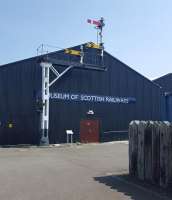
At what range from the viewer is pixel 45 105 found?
30.0 metres

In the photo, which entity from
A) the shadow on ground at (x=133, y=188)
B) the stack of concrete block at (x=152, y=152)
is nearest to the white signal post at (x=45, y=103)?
the shadow on ground at (x=133, y=188)

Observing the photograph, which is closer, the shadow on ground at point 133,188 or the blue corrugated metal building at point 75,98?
the shadow on ground at point 133,188

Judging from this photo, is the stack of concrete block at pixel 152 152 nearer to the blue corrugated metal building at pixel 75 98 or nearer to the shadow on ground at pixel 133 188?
the shadow on ground at pixel 133 188

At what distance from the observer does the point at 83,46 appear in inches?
1315

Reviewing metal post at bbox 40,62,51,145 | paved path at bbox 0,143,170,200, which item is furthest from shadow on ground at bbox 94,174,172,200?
metal post at bbox 40,62,51,145

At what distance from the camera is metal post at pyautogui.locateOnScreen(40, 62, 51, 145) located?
29781mm

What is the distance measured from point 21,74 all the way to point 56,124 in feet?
15.8

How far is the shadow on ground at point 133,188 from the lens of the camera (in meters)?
10.3

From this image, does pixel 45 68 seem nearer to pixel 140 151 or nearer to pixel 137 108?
pixel 137 108

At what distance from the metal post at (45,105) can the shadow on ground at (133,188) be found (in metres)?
16.9

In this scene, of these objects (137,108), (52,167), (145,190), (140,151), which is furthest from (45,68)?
(145,190)

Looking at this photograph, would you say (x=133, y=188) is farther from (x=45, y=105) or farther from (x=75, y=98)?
(x=75, y=98)

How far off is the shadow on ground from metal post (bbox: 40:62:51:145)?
1685 centimetres

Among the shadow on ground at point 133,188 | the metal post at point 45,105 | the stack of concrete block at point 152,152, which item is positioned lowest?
the shadow on ground at point 133,188
